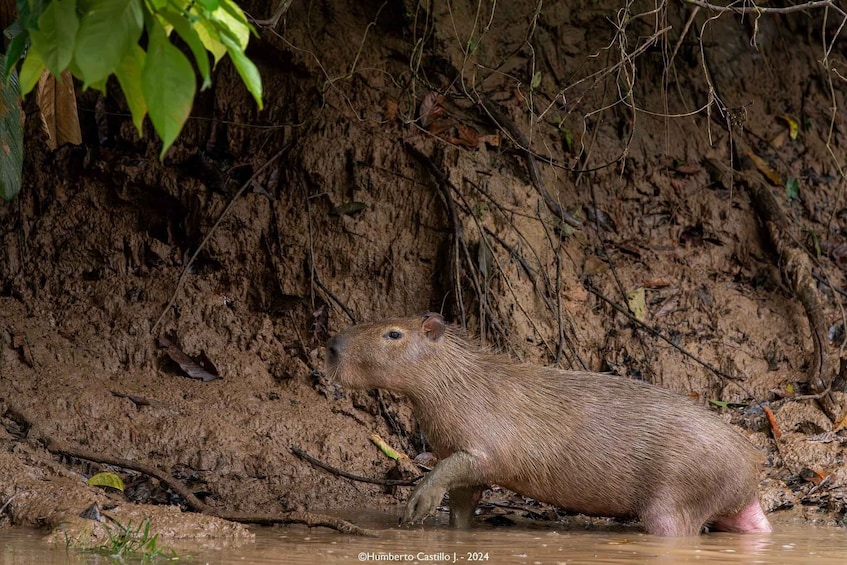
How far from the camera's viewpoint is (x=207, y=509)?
5.66 m

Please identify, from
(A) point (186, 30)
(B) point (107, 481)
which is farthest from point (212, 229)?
(A) point (186, 30)

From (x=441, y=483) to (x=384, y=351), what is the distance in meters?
0.87

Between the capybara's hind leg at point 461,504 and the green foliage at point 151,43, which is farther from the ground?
the green foliage at point 151,43

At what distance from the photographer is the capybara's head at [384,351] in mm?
6203

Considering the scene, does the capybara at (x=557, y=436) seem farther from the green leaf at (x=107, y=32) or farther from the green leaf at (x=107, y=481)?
the green leaf at (x=107, y=32)

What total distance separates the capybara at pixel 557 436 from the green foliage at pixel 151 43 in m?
3.69

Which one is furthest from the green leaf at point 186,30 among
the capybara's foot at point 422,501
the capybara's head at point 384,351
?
the capybara's head at point 384,351

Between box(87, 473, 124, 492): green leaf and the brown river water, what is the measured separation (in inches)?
37.7

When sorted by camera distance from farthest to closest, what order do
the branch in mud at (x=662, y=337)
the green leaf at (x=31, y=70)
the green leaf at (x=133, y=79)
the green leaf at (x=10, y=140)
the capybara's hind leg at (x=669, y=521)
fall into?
1. the branch in mud at (x=662, y=337)
2. the capybara's hind leg at (x=669, y=521)
3. the green leaf at (x=10, y=140)
4. the green leaf at (x=31, y=70)
5. the green leaf at (x=133, y=79)

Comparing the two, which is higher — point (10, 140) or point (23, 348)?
point (10, 140)

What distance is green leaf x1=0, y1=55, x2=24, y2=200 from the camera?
17.1 feet

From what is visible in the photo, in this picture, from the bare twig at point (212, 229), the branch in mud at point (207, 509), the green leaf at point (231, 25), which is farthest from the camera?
the bare twig at point (212, 229)

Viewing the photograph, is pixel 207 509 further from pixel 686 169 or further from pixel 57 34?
pixel 686 169

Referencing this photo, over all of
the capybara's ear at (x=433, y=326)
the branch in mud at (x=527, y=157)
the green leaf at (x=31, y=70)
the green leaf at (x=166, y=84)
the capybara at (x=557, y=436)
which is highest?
the branch in mud at (x=527, y=157)
